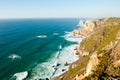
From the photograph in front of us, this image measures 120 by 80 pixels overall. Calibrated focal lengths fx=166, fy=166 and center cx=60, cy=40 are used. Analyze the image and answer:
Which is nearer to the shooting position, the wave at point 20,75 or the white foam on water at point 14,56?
the wave at point 20,75

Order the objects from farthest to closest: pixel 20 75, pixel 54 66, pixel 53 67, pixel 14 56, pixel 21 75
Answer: pixel 14 56 < pixel 54 66 < pixel 53 67 < pixel 20 75 < pixel 21 75

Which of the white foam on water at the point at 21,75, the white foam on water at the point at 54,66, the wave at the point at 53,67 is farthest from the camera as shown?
the wave at the point at 53,67

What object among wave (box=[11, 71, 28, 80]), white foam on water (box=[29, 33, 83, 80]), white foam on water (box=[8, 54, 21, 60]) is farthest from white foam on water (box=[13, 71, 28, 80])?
white foam on water (box=[8, 54, 21, 60])

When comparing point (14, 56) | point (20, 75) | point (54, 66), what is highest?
point (14, 56)

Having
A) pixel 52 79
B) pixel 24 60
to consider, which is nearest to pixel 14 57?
pixel 24 60

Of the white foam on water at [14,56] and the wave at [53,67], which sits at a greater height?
the white foam on water at [14,56]

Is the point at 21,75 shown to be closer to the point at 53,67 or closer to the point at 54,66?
the point at 53,67

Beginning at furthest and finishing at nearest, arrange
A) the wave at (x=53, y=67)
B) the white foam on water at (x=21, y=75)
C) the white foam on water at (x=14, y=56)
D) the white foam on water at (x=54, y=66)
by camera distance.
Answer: the white foam on water at (x=14, y=56) < the wave at (x=53, y=67) < the white foam on water at (x=54, y=66) < the white foam on water at (x=21, y=75)

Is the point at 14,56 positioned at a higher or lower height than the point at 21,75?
higher

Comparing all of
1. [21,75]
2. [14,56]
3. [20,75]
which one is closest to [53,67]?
[21,75]

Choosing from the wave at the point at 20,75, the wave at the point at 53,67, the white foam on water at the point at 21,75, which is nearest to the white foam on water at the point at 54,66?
the wave at the point at 53,67

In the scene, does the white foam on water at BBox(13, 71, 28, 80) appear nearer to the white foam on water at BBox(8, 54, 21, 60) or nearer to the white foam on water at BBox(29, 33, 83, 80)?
the white foam on water at BBox(29, 33, 83, 80)

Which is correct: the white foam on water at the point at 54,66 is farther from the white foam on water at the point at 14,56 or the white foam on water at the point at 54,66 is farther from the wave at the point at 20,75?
the white foam on water at the point at 14,56
